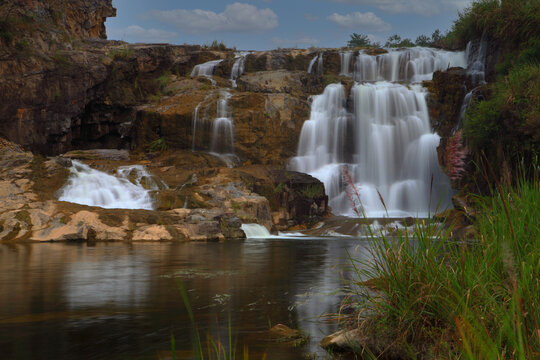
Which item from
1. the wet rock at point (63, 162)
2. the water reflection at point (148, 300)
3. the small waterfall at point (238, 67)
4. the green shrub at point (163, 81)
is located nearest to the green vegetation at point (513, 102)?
the water reflection at point (148, 300)

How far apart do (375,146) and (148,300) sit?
70.6ft

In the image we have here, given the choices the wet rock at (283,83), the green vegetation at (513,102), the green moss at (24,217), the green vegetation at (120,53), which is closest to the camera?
the green vegetation at (513,102)

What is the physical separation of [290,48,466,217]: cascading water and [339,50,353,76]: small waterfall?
11.6ft

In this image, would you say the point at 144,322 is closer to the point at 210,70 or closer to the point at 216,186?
the point at 216,186

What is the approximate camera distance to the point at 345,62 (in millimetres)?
32531

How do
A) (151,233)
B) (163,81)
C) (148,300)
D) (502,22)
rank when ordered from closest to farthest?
1. (148,300)
2. (151,233)
3. (502,22)
4. (163,81)

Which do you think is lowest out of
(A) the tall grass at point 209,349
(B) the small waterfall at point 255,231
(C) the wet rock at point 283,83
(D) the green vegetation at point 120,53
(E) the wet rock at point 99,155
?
(B) the small waterfall at point 255,231

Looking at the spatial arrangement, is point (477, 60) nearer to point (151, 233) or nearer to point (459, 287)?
point (151, 233)

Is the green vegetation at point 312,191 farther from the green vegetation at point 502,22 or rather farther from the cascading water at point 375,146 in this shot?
the green vegetation at point 502,22

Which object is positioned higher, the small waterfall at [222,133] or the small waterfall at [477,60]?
the small waterfall at [477,60]

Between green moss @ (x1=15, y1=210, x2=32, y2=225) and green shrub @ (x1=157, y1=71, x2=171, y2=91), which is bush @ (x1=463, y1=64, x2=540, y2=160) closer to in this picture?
green moss @ (x1=15, y1=210, x2=32, y2=225)

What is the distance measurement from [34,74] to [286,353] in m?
24.2

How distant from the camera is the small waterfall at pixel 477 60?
2641 cm

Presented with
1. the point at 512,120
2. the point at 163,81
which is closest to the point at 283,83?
the point at 163,81
